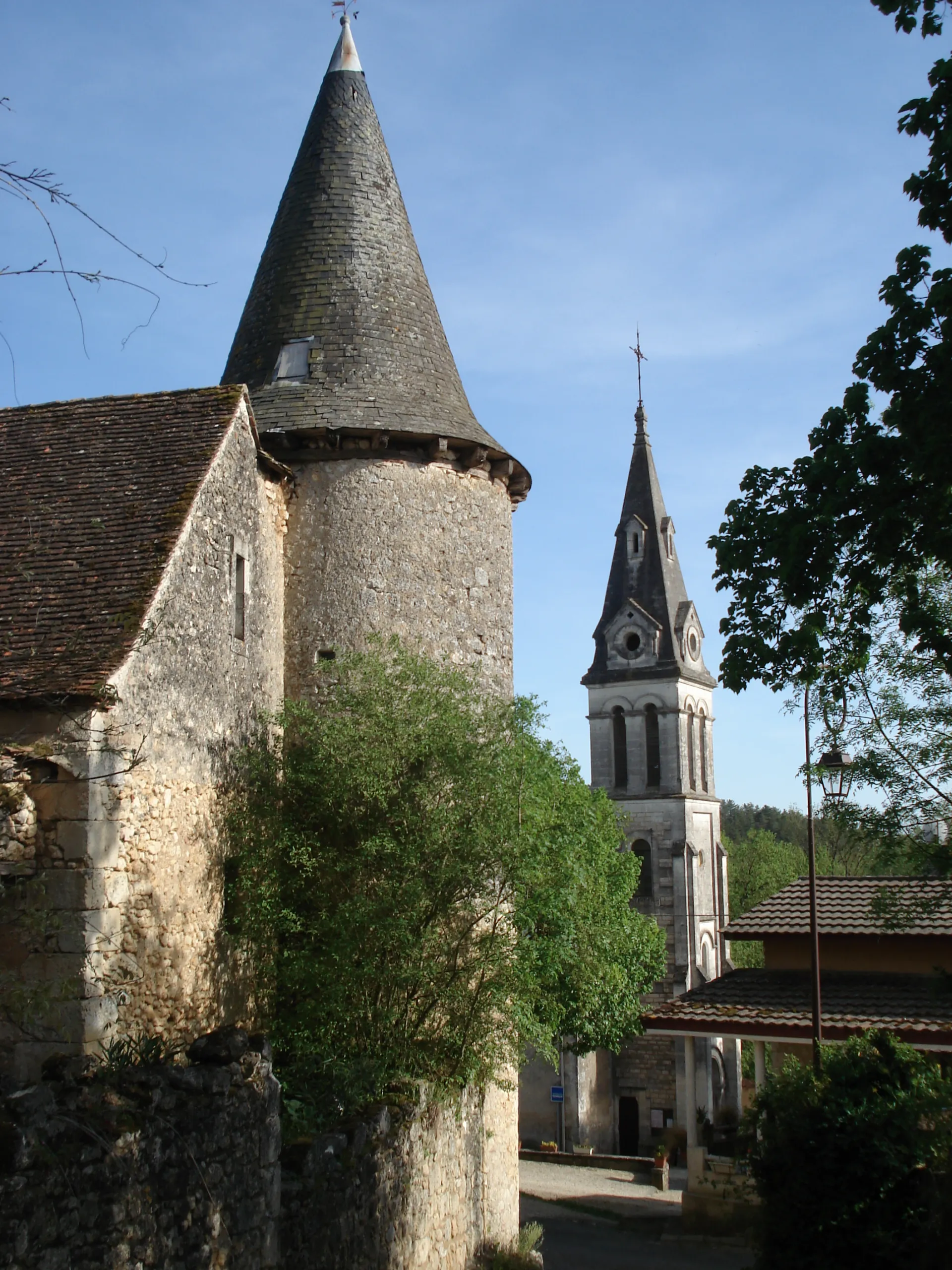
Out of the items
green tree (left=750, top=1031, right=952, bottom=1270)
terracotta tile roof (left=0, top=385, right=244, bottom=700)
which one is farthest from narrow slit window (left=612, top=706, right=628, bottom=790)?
terracotta tile roof (left=0, top=385, right=244, bottom=700)

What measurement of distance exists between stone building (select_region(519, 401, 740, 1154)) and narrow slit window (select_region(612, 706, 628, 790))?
0.06 m

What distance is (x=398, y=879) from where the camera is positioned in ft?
38.4

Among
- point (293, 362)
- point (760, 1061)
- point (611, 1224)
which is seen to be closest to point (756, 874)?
point (611, 1224)

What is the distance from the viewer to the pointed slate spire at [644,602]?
49594 mm

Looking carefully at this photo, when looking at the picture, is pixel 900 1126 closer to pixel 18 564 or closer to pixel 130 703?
pixel 130 703

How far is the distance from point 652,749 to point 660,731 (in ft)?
2.93

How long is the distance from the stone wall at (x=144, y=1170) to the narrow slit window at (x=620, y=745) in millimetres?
40878

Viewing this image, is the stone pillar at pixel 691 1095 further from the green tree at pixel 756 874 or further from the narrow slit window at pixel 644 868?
the green tree at pixel 756 874

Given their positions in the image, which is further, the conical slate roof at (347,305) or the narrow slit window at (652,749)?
the narrow slit window at (652,749)

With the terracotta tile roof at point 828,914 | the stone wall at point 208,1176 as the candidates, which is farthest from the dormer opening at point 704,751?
the stone wall at point 208,1176

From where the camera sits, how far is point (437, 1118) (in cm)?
1231

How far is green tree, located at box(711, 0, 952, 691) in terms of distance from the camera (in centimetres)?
906

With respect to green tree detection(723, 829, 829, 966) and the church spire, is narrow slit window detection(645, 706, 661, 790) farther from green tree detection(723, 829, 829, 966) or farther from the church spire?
the church spire

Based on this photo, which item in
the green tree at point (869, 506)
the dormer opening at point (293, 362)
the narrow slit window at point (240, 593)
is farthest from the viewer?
the dormer opening at point (293, 362)
